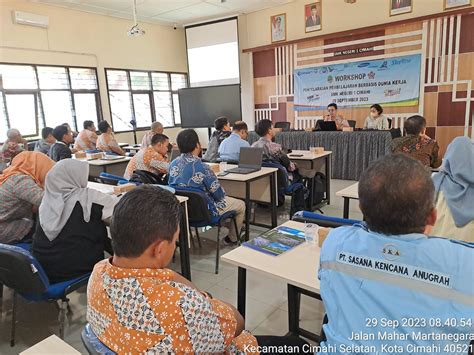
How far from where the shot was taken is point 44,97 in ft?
23.3

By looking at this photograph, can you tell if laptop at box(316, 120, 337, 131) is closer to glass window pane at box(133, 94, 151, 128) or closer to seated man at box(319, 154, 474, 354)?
glass window pane at box(133, 94, 151, 128)

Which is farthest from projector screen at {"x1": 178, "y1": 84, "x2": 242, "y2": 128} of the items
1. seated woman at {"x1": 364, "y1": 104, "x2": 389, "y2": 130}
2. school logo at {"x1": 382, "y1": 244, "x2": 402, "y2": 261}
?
school logo at {"x1": 382, "y1": 244, "x2": 402, "y2": 261}

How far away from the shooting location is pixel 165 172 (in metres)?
3.75

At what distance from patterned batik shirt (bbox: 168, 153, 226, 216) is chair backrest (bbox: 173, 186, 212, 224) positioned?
8cm

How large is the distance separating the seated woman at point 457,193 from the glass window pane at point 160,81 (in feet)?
28.2

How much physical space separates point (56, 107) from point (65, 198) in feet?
20.6

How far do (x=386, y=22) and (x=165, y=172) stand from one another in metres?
5.77

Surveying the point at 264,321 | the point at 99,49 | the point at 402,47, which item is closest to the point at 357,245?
the point at 264,321

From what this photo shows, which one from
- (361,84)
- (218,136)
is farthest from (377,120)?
(218,136)

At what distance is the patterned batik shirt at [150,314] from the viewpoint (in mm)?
896

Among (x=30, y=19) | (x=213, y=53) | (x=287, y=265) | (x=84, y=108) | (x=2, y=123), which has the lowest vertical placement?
(x=287, y=265)

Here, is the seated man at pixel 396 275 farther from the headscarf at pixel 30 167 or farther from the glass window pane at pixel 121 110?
the glass window pane at pixel 121 110

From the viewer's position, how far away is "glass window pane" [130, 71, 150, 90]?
8.73 m

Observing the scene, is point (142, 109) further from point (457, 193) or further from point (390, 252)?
point (390, 252)
